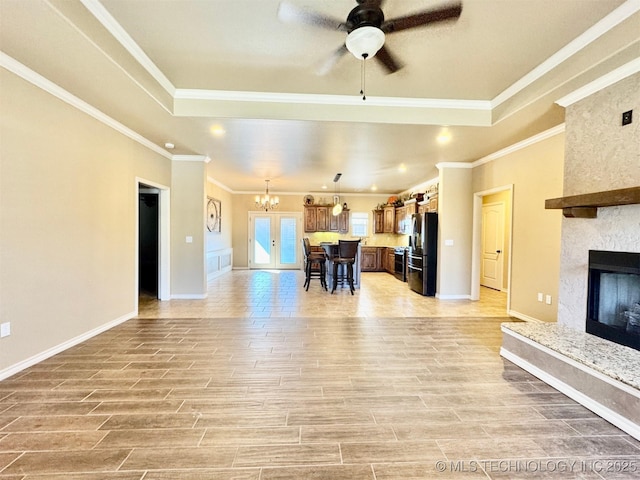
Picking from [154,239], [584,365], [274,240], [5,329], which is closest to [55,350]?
[5,329]

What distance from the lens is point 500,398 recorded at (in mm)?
2201

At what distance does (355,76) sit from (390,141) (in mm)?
1525

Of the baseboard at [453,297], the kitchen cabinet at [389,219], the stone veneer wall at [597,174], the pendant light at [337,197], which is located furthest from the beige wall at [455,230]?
the kitchen cabinet at [389,219]

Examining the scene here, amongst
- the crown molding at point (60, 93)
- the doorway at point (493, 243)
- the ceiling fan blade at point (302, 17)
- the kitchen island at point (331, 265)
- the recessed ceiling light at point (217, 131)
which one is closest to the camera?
the ceiling fan blade at point (302, 17)

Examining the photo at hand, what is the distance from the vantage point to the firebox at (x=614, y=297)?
2346 mm

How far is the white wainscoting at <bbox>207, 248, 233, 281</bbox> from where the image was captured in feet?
25.1

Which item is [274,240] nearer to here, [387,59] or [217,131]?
[217,131]

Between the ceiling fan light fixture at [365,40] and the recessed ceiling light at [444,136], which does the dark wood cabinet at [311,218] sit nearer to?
the recessed ceiling light at [444,136]

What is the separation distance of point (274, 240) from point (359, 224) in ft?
9.83

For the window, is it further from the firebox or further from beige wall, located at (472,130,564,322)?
the firebox

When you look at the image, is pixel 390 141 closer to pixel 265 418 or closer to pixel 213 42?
pixel 213 42

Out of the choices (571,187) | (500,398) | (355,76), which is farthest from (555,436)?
(355,76)

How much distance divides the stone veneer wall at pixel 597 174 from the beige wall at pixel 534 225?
0.95m

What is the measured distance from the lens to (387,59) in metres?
2.24
